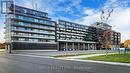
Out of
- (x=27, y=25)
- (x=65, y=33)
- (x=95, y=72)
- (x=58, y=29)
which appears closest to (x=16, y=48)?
(x=27, y=25)

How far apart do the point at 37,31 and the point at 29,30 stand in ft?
16.2

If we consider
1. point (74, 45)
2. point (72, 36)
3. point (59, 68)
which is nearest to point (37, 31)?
point (74, 45)

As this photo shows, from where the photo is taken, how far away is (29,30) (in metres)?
70.6

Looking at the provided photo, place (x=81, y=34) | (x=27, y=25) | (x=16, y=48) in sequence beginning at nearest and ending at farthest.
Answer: (x=16, y=48)
(x=27, y=25)
(x=81, y=34)

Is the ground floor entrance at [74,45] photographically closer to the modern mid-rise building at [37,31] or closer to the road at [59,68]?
the modern mid-rise building at [37,31]

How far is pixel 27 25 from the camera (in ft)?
229

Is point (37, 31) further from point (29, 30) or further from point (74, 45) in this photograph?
point (74, 45)

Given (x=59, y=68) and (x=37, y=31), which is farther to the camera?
(x=37, y=31)

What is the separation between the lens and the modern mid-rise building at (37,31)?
6450 centimetres

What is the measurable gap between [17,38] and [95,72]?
194ft

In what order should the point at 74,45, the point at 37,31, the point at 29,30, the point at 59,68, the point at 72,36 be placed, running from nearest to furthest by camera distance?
the point at 59,68
the point at 29,30
the point at 37,31
the point at 74,45
the point at 72,36

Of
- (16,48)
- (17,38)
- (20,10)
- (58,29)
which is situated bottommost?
(16,48)

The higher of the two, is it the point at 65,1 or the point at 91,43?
the point at 65,1

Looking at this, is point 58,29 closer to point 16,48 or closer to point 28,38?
point 28,38
